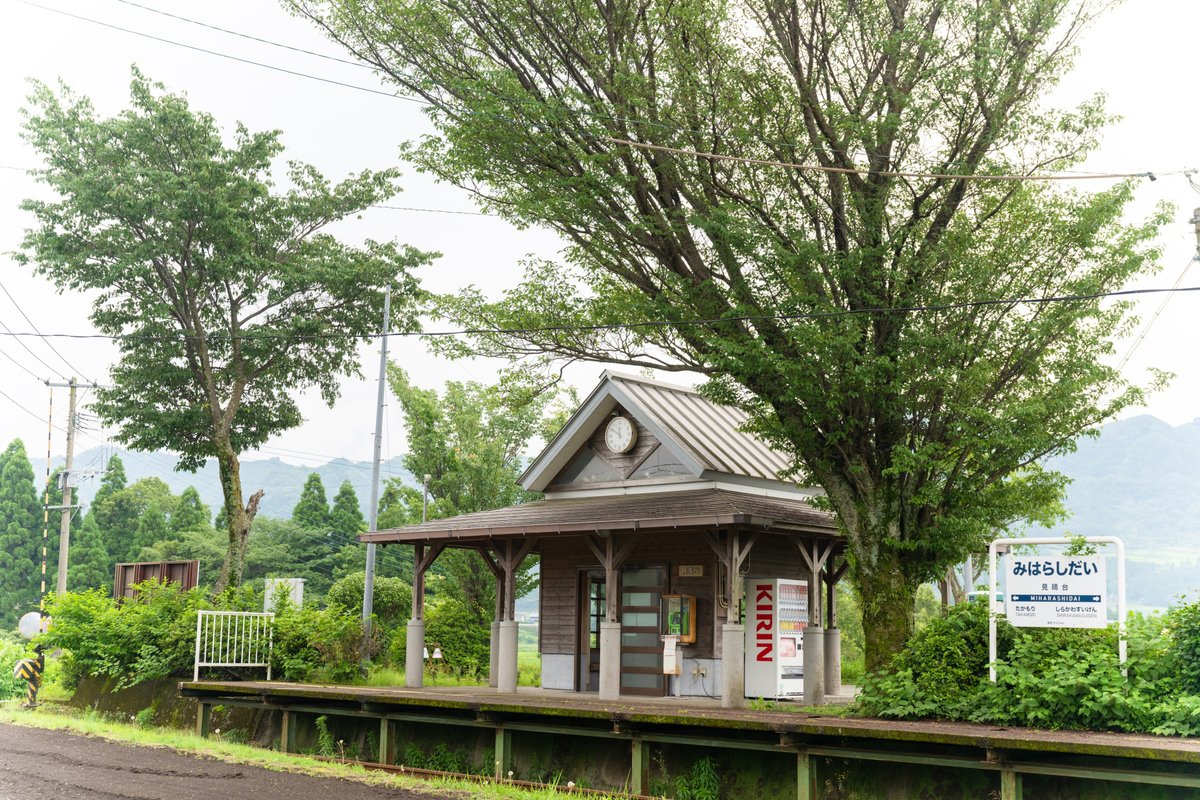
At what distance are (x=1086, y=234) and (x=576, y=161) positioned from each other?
7627mm

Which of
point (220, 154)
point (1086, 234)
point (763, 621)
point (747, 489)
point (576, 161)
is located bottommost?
point (763, 621)

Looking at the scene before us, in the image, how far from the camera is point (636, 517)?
17234 millimetres

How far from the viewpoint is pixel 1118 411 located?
52.1 ft

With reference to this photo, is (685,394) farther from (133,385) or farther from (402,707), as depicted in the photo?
(133,385)

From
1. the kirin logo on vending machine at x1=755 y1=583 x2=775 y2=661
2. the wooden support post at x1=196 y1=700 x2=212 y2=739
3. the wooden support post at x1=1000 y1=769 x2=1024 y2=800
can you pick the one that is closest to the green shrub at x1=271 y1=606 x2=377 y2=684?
the wooden support post at x1=196 y1=700 x2=212 y2=739

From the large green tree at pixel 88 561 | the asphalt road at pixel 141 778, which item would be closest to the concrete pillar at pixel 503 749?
the asphalt road at pixel 141 778

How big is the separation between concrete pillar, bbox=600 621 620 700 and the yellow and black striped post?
48.0 feet

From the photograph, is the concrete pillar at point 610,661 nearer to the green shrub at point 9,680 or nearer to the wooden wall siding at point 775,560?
the wooden wall siding at point 775,560

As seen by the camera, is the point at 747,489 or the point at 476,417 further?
the point at 476,417

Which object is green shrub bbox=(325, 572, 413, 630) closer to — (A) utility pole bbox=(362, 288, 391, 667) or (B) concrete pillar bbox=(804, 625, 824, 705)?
(A) utility pole bbox=(362, 288, 391, 667)

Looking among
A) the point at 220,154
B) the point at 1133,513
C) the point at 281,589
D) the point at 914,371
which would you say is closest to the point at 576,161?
the point at 914,371

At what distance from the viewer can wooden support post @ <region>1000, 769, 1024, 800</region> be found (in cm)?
1107

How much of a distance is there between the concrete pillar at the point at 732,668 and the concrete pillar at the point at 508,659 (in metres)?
4.78

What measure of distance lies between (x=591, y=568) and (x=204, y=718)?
25.7 ft
